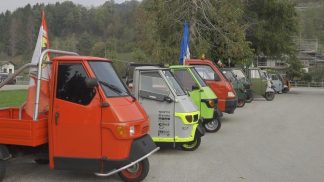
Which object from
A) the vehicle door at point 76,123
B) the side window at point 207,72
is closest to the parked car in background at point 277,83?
the side window at point 207,72

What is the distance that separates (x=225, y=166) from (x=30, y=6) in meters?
83.1

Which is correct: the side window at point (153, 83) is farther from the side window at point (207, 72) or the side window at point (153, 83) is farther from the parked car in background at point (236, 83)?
the parked car in background at point (236, 83)

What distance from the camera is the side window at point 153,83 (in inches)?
402

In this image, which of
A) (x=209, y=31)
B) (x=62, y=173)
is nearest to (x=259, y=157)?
(x=62, y=173)

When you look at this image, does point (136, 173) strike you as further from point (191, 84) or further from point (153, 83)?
point (191, 84)

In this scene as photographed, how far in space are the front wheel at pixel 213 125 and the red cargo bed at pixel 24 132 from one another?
7.59m

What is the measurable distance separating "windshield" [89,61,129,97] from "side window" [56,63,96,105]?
0.67 feet

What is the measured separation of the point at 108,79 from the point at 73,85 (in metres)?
0.57

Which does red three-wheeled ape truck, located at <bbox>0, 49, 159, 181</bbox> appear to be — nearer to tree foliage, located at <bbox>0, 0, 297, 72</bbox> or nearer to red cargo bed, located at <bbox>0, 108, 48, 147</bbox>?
red cargo bed, located at <bbox>0, 108, 48, 147</bbox>

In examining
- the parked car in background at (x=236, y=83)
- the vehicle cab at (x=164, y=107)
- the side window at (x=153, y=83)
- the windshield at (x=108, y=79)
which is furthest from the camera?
the parked car in background at (x=236, y=83)

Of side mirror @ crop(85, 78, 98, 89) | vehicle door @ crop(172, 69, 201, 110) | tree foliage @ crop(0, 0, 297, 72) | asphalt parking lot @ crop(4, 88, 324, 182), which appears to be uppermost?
tree foliage @ crop(0, 0, 297, 72)

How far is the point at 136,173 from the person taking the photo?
7.58 m

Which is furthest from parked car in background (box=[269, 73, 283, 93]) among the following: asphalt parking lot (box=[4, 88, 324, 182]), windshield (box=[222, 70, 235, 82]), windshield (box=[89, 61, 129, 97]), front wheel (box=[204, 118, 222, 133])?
windshield (box=[89, 61, 129, 97])

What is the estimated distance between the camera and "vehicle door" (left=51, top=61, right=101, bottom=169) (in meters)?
6.98
